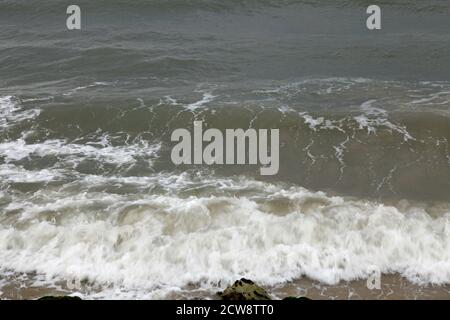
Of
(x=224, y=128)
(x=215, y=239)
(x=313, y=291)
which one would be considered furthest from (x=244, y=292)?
(x=224, y=128)

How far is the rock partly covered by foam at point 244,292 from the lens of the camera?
30.7 ft

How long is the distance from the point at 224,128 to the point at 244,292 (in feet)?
26.0

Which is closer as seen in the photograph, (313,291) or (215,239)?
(313,291)

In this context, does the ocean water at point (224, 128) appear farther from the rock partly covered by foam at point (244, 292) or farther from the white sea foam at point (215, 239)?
the rock partly covered by foam at point (244, 292)

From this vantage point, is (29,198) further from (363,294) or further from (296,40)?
(296,40)

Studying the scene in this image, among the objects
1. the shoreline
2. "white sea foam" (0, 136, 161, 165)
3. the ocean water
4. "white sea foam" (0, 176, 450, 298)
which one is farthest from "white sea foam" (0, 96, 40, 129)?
the shoreline

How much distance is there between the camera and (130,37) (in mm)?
23844

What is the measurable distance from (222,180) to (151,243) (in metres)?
3.00

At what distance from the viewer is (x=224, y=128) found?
16.6m

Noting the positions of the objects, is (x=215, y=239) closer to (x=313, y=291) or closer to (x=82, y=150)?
(x=313, y=291)

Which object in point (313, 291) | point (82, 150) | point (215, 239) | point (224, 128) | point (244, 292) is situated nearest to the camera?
point (244, 292)

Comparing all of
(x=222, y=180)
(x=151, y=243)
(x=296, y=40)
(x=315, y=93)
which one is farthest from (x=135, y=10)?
(x=151, y=243)
